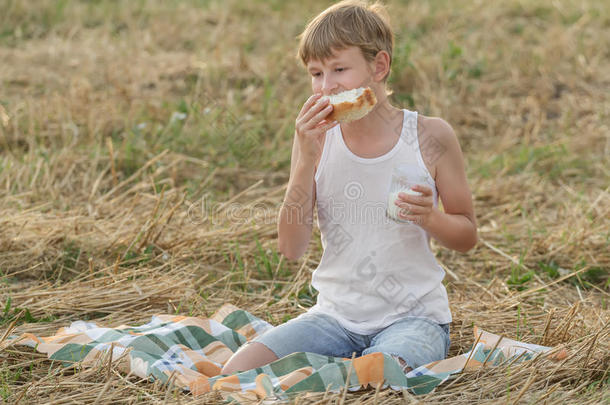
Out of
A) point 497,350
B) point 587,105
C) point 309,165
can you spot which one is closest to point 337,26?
point 309,165

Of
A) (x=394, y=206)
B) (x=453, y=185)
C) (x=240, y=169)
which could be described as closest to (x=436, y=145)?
(x=453, y=185)

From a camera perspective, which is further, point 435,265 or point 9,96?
point 9,96

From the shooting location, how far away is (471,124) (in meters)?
5.21

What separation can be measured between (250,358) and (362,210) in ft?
1.87

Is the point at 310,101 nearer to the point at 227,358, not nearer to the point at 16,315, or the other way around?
the point at 227,358

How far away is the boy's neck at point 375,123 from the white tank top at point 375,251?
0.05m

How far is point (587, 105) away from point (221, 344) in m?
3.78

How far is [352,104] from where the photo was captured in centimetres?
219

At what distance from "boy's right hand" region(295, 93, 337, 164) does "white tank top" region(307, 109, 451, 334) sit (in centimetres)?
17

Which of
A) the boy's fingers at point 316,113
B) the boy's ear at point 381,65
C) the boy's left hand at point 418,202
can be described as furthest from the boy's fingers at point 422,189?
the boy's ear at point 381,65

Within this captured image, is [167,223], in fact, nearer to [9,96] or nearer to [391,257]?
[391,257]

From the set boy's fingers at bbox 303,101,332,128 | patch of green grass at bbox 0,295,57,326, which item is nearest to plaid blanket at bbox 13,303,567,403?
patch of green grass at bbox 0,295,57,326

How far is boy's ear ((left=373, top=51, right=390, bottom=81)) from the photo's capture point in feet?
7.64

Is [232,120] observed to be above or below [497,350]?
above
